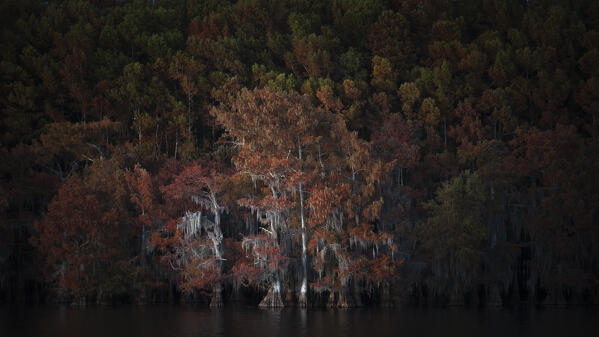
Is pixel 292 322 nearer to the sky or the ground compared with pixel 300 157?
nearer to the ground

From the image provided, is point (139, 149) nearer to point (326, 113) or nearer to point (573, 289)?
point (326, 113)

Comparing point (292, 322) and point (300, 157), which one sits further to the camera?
point (300, 157)

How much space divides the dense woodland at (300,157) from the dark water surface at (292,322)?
2.92 metres

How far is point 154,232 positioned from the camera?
37031 mm

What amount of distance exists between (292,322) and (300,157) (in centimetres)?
1047

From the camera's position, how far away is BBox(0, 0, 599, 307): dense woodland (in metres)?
34.9

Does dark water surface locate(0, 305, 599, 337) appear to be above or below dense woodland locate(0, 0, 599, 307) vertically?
below

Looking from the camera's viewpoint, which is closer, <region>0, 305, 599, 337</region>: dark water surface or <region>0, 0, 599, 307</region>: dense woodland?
<region>0, 305, 599, 337</region>: dark water surface

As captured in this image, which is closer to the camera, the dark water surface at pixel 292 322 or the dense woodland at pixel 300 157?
the dark water surface at pixel 292 322

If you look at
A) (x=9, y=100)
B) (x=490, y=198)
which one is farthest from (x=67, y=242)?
(x=490, y=198)

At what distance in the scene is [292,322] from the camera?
26.6 meters

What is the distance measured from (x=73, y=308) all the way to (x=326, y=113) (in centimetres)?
1420

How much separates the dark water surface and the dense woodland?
9.58 feet

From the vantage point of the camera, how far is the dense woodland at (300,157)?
34.9 meters
